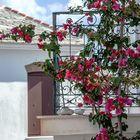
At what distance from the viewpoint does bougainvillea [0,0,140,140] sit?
6.93 meters

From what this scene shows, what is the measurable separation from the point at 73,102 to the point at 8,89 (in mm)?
4415

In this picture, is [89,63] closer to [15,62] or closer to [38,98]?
[38,98]

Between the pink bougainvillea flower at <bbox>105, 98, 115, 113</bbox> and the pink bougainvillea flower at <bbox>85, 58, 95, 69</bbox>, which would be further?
the pink bougainvillea flower at <bbox>85, 58, 95, 69</bbox>

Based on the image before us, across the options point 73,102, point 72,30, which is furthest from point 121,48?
point 73,102

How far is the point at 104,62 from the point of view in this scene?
7301 mm

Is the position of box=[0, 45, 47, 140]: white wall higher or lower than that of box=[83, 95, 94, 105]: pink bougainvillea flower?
lower

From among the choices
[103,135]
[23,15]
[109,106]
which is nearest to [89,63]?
[109,106]

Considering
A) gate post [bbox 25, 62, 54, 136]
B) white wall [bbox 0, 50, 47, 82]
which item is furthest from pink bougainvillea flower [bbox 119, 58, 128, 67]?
white wall [bbox 0, 50, 47, 82]

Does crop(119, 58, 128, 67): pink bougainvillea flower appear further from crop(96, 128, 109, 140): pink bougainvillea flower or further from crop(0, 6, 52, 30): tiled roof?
crop(0, 6, 52, 30): tiled roof

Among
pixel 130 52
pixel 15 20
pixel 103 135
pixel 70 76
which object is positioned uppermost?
pixel 15 20

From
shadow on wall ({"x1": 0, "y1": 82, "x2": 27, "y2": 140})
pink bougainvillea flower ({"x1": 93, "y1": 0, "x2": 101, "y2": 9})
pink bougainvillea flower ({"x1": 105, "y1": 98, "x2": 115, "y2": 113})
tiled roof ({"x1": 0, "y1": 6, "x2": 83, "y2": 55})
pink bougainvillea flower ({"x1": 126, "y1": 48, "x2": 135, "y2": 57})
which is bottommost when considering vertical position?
shadow on wall ({"x1": 0, "y1": 82, "x2": 27, "y2": 140})

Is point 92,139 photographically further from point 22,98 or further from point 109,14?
point 22,98

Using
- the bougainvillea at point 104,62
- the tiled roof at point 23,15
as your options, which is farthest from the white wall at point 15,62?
the bougainvillea at point 104,62

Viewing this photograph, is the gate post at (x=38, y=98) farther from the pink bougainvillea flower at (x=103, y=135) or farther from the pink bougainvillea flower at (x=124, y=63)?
the pink bougainvillea flower at (x=124, y=63)
